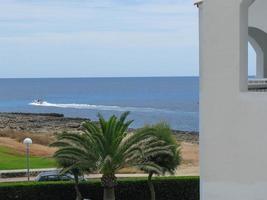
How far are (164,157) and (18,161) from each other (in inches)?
762

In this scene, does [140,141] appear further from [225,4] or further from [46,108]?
[46,108]

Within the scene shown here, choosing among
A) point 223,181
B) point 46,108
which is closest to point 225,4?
point 223,181

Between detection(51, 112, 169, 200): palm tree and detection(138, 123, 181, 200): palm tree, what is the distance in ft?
0.87

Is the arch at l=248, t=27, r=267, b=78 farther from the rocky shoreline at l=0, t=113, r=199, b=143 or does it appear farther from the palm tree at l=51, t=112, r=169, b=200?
the rocky shoreline at l=0, t=113, r=199, b=143

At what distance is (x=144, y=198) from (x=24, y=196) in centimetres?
470

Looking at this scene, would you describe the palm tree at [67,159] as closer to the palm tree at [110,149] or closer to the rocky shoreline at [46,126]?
the palm tree at [110,149]

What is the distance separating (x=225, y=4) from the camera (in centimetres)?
909

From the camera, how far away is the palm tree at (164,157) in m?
24.8

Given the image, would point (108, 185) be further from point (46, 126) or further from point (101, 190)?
point (46, 126)

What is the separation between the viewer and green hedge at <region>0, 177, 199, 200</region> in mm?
25500

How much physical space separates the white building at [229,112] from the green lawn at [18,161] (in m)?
29.5

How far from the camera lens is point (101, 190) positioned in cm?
2623

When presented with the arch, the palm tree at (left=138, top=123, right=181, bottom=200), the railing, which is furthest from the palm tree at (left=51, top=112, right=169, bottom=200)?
the railing

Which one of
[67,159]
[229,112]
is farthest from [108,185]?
[229,112]
